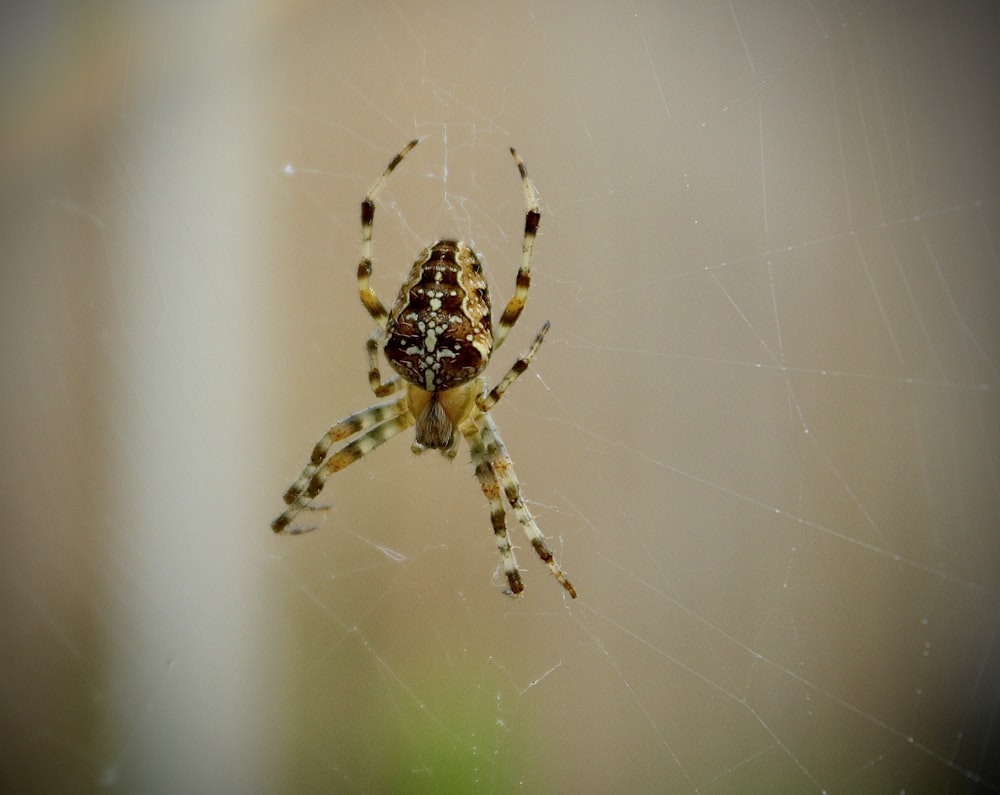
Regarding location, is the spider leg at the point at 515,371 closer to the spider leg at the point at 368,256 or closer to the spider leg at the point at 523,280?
the spider leg at the point at 523,280

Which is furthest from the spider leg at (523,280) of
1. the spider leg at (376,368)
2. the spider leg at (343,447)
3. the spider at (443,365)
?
the spider leg at (343,447)

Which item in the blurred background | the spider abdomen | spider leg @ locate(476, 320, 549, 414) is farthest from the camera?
the blurred background

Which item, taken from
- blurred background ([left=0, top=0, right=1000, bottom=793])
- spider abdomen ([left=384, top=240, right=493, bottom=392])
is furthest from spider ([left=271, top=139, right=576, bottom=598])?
blurred background ([left=0, top=0, right=1000, bottom=793])

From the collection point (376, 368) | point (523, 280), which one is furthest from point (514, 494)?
point (523, 280)

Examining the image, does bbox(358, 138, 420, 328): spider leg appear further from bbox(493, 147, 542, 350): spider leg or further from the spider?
bbox(493, 147, 542, 350): spider leg

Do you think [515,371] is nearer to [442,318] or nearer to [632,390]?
[442,318]

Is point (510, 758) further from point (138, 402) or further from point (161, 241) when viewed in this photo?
point (161, 241)
